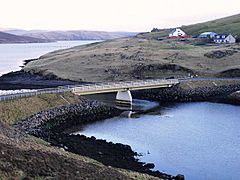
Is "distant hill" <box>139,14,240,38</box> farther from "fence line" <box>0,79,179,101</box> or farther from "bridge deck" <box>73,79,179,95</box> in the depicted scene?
"fence line" <box>0,79,179,101</box>

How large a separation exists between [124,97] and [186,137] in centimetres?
2549

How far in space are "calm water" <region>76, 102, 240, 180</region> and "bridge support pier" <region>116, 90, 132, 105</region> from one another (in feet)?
19.7

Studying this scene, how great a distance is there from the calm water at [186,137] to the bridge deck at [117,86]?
7.63 meters

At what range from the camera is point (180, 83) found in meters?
84.3

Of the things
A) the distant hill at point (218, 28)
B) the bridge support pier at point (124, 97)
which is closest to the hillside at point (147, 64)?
the bridge support pier at point (124, 97)

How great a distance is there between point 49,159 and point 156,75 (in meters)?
76.9

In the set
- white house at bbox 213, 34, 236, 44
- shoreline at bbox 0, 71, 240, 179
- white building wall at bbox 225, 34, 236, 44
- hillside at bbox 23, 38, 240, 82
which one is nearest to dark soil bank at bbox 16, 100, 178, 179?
shoreline at bbox 0, 71, 240, 179

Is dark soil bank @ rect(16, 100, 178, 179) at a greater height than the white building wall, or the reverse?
the white building wall

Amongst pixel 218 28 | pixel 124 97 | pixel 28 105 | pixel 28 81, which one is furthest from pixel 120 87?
pixel 218 28

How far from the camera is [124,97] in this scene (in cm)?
7288

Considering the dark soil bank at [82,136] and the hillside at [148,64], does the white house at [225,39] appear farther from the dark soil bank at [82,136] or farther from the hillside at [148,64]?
the dark soil bank at [82,136]

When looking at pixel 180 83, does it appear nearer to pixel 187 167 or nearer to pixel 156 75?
pixel 156 75

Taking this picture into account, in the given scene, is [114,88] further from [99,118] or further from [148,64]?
[148,64]

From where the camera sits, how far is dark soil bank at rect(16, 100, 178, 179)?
37344 millimetres
